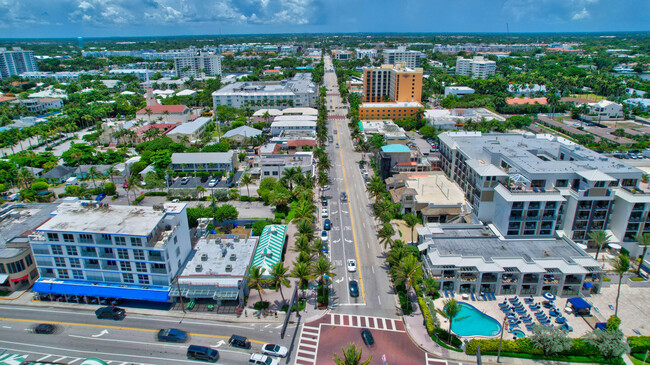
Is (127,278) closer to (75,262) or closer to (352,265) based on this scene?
(75,262)

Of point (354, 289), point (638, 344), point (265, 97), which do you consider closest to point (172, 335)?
point (354, 289)

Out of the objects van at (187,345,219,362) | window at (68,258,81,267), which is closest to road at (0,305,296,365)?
van at (187,345,219,362)

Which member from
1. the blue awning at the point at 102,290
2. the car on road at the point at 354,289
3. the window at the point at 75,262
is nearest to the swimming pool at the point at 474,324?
the car on road at the point at 354,289

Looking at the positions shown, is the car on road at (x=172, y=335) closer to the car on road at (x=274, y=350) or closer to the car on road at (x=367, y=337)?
the car on road at (x=274, y=350)

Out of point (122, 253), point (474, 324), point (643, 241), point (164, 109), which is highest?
point (164, 109)

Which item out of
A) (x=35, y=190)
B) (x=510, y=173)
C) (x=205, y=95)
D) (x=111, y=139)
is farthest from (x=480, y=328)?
(x=205, y=95)

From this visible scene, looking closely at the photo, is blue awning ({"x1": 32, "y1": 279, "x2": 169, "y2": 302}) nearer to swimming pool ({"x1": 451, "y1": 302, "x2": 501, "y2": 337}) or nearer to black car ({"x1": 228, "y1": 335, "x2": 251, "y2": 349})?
black car ({"x1": 228, "y1": 335, "x2": 251, "y2": 349})
